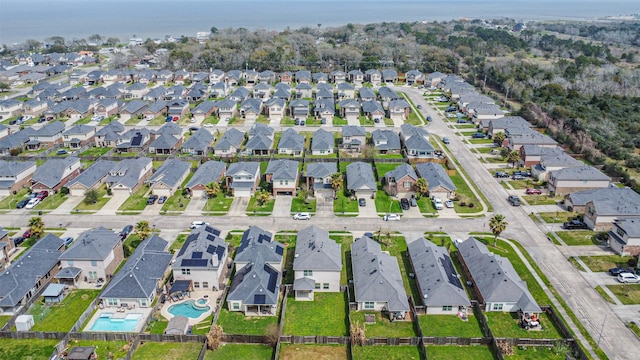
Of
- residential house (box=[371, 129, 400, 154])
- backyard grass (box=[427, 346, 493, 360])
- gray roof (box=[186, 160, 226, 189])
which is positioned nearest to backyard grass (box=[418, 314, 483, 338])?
backyard grass (box=[427, 346, 493, 360])

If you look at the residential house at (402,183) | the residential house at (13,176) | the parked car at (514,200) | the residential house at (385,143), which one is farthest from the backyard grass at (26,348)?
the residential house at (385,143)

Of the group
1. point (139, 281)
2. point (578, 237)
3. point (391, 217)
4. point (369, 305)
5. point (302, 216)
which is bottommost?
point (578, 237)

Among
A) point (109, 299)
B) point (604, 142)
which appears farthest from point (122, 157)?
point (604, 142)

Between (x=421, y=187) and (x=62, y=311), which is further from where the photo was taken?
(x=421, y=187)

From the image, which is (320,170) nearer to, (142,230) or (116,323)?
(142,230)

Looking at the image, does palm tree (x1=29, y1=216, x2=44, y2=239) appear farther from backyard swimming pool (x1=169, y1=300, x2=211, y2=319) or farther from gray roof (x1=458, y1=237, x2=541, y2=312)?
gray roof (x1=458, y1=237, x2=541, y2=312)

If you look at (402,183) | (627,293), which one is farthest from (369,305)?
(402,183)

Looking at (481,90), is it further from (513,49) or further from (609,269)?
(609,269)
